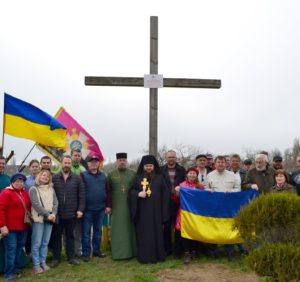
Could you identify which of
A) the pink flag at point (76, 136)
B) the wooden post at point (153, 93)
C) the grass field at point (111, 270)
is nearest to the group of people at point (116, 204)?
the grass field at point (111, 270)

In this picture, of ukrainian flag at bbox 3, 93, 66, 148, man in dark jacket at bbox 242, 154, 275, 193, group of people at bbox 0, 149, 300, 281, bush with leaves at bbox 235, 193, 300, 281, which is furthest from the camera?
ukrainian flag at bbox 3, 93, 66, 148

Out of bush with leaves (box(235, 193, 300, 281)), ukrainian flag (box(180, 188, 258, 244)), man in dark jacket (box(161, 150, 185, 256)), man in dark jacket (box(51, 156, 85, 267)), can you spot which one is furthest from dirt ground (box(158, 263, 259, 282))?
man in dark jacket (box(51, 156, 85, 267))

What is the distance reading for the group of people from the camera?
6656 mm

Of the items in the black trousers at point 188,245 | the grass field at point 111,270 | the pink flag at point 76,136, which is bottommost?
the grass field at point 111,270

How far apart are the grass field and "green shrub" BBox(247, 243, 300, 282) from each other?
185cm

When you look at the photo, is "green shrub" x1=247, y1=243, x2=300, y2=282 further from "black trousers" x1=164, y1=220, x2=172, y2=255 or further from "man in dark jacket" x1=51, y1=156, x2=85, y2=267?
"man in dark jacket" x1=51, y1=156, x2=85, y2=267

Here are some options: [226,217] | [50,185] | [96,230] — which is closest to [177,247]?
[226,217]

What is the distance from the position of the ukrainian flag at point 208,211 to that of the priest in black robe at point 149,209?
0.42 m

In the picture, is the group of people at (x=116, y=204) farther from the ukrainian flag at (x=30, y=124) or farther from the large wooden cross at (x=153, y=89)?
the ukrainian flag at (x=30, y=124)

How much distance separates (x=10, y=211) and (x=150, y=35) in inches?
171

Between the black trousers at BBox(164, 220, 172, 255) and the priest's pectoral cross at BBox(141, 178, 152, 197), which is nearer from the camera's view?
the priest's pectoral cross at BBox(141, 178, 152, 197)

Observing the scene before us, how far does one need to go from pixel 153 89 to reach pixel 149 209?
2416 millimetres

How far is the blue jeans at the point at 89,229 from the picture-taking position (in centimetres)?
734

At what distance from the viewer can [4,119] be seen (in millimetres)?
7922
